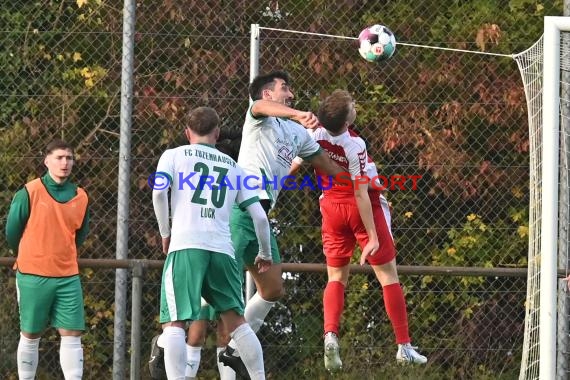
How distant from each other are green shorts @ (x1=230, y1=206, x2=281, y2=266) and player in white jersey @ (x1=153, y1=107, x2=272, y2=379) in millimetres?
542

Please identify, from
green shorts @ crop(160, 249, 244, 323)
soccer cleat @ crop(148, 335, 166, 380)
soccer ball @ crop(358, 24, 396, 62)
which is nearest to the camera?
green shorts @ crop(160, 249, 244, 323)

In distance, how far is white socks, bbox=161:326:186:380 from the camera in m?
6.79

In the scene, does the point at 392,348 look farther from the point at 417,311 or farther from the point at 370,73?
the point at 370,73

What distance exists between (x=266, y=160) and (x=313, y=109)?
4.99 ft

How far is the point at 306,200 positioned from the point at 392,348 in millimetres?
1255

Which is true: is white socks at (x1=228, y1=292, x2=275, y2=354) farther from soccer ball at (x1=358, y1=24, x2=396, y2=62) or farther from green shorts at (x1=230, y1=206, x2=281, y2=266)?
soccer ball at (x1=358, y1=24, x2=396, y2=62)

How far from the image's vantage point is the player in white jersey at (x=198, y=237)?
265 inches

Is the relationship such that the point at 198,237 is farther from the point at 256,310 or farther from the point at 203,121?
the point at 256,310

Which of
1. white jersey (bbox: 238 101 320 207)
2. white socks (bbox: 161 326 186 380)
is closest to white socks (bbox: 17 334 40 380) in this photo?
white socks (bbox: 161 326 186 380)

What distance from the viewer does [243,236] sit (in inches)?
295

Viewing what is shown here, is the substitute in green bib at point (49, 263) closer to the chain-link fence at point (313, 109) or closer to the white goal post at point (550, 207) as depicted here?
the chain-link fence at point (313, 109)

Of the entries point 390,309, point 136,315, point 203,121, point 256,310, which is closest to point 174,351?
point 256,310

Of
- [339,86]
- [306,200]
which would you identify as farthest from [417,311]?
[339,86]

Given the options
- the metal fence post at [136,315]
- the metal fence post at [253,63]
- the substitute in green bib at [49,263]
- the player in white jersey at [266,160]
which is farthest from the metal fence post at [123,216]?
the player in white jersey at [266,160]
